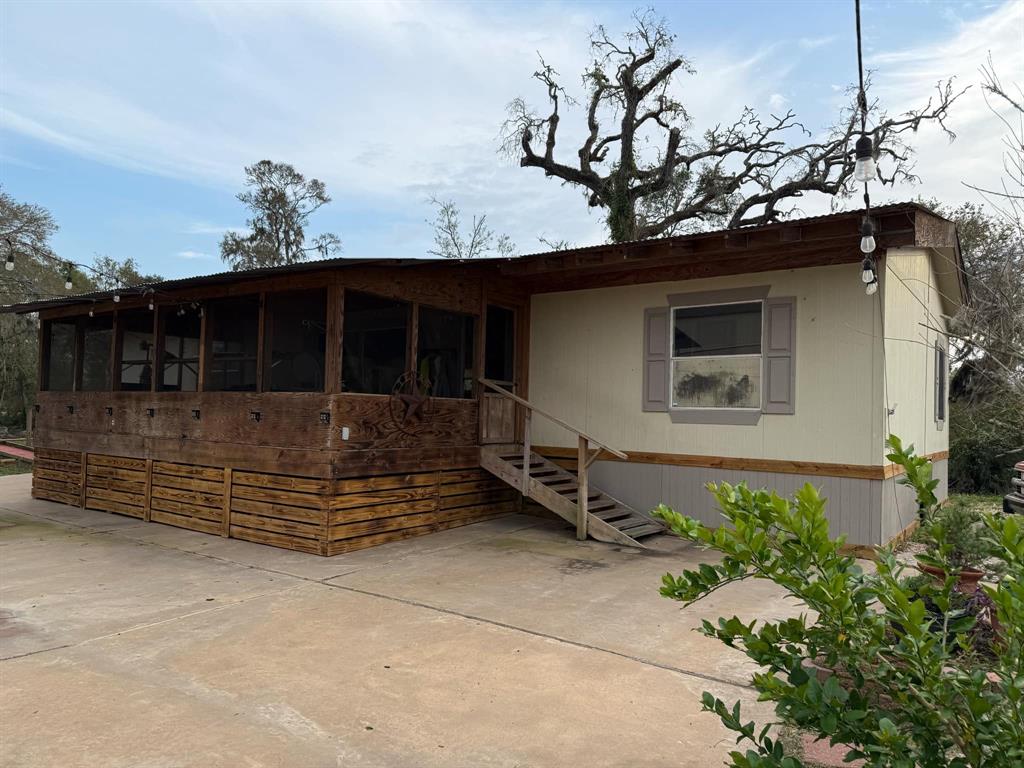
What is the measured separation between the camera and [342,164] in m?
28.0

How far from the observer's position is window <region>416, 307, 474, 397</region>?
24.0ft

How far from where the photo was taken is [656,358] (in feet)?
24.9

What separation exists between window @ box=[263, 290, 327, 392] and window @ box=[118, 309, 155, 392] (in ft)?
8.00

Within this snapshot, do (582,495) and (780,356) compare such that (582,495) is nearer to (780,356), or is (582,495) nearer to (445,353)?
(445,353)

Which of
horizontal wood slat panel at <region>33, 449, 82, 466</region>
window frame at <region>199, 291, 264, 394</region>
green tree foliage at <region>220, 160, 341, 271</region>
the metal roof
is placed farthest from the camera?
green tree foliage at <region>220, 160, 341, 271</region>

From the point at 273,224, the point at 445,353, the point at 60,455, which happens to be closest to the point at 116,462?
the point at 60,455

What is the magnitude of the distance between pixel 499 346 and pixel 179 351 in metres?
3.87

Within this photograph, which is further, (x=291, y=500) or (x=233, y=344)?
(x=233, y=344)

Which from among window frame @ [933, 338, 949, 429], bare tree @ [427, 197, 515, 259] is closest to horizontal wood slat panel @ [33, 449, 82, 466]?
window frame @ [933, 338, 949, 429]

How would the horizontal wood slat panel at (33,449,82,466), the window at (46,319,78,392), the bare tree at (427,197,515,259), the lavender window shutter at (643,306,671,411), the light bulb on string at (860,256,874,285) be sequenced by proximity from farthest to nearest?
the bare tree at (427,197,515,259) → the window at (46,319,78,392) → the horizontal wood slat panel at (33,449,82,466) → the lavender window shutter at (643,306,671,411) → the light bulb on string at (860,256,874,285)

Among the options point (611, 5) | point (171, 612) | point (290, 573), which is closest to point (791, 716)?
point (171, 612)

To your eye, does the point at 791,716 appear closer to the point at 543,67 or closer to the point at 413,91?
the point at 413,91

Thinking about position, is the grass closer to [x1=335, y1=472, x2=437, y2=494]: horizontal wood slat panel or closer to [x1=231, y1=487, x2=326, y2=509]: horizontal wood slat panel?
[x1=231, y1=487, x2=326, y2=509]: horizontal wood slat panel

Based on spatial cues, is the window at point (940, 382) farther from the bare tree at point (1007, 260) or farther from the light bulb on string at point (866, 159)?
the bare tree at point (1007, 260)
